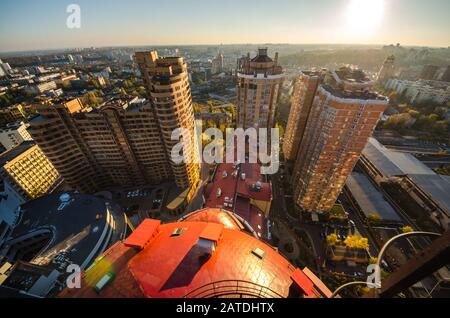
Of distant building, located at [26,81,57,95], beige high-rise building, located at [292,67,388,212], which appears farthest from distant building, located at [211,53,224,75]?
beige high-rise building, located at [292,67,388,212]

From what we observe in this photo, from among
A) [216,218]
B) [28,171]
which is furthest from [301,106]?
[28,171]

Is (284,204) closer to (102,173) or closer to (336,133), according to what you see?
(336,133)

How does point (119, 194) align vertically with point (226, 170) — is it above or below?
below

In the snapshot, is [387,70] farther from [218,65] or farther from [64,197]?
[64,197]

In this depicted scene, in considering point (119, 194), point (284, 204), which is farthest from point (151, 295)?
→ point (119, 194)

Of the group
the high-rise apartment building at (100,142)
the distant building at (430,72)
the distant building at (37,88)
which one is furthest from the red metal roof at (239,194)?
the distant building at (430,72)

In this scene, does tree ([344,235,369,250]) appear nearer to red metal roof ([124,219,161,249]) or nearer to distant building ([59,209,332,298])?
distant building ([59,209,332,298])
